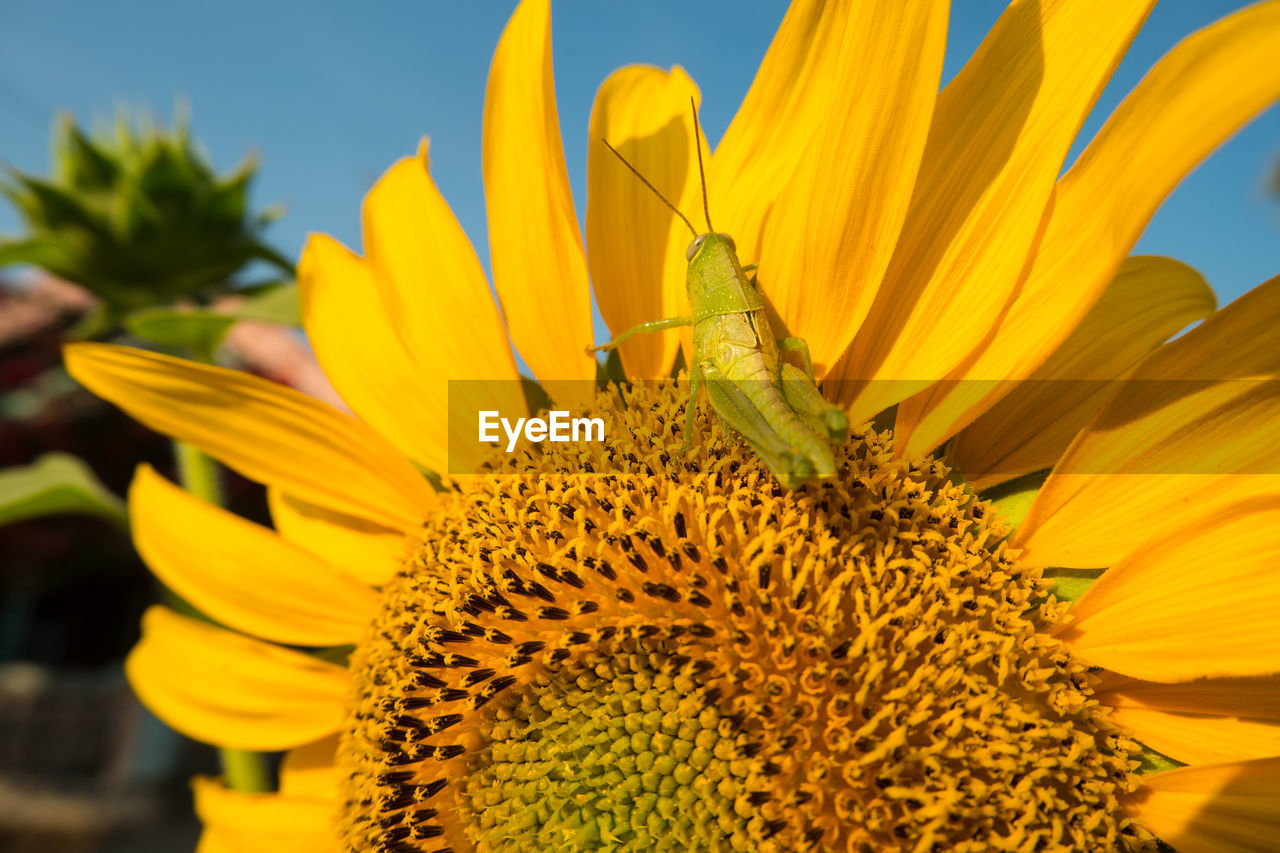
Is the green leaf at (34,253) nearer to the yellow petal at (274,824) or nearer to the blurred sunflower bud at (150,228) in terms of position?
the blurred sunflower bud at (150,228)

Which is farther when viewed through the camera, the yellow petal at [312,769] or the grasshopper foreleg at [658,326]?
the yellow petal at [312,769]

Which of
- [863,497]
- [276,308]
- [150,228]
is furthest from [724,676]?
[150,228]

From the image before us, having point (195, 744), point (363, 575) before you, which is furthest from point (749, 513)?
point (195, 744)

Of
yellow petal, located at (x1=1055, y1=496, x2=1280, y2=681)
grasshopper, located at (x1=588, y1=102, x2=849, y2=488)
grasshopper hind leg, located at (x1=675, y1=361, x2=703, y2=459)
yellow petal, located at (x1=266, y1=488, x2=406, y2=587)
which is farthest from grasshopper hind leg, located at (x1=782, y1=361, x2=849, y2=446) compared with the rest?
yellow petal, located at (x1=266, y1=488, x2=406, y2=587)

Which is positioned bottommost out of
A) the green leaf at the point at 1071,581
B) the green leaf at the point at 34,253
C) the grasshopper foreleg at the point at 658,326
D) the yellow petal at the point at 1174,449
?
the green leaf at the point at 1071,581

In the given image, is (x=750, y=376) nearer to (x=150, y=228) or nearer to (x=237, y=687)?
(x=237, y=687)

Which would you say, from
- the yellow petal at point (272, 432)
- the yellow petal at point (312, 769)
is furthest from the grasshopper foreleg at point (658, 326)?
the yellow petal at point (312, 769)

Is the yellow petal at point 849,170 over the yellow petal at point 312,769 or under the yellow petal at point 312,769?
over
